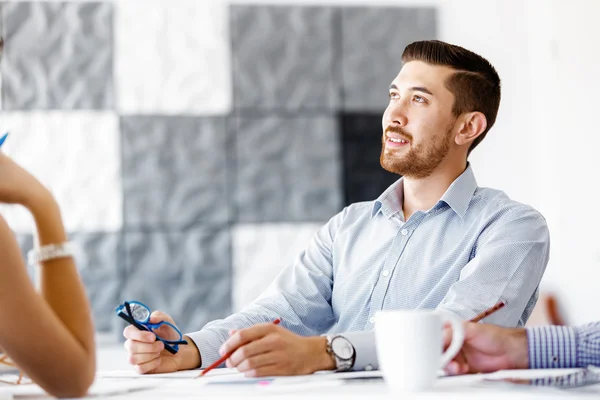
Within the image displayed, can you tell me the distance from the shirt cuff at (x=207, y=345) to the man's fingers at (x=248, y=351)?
0.41 metres

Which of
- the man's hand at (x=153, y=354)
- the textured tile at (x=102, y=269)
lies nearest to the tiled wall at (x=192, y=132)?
the textured tile at (x=102, y=269)

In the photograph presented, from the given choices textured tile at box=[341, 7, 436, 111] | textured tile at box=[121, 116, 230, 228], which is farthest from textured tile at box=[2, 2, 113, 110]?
textured tile at box=[341, 7, 436, 111]

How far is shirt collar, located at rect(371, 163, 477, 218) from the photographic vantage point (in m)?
2.07

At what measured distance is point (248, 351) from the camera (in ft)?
4.47

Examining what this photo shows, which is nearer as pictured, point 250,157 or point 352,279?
point 352,279

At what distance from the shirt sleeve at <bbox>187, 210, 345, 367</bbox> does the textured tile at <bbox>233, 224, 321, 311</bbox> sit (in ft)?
5.36

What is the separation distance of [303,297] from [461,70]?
0.78 m

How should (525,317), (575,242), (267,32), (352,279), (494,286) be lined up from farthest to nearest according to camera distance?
1. (267,32)
2. (575,242)
3. (352,279)
4. (525,317)
5. (494,286)

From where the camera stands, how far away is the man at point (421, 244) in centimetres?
178

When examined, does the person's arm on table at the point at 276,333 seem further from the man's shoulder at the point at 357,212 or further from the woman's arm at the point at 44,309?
the woman's arm at the point at 44,309

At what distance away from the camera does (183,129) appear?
3902 millimetres

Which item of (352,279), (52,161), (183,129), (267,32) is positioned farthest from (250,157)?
(352,279)

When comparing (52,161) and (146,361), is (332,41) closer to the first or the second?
(52,161)

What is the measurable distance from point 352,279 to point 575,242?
196 centimetres
